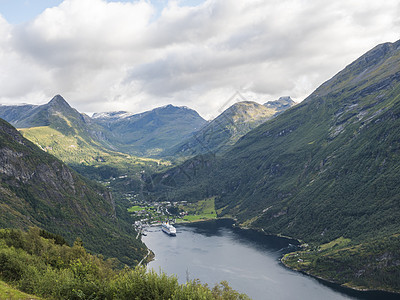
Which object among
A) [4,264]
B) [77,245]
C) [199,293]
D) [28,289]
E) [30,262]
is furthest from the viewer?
[77,245]

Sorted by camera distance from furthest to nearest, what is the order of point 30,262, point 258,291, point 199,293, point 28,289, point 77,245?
point 258,291, point 77,245, point 30,262, point 28,289, point 199,293

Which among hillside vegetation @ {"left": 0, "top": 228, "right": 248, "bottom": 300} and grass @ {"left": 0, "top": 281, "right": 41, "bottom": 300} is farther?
hillside vegetation @ {"left": 0, "top": 228, "right": 248, "bottom": 300}

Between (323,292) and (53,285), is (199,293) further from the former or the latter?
(323,292)

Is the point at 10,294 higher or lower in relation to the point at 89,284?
higher

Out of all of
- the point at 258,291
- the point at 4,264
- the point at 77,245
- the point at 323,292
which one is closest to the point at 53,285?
the point at 4,264

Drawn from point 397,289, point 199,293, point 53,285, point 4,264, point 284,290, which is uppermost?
point 4,264

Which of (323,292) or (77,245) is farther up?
(77,245)

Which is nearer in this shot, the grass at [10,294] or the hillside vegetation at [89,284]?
the grass at [10,294]

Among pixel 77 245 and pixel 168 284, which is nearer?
pixel 168 284

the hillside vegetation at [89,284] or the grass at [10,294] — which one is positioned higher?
the grass at [10,294]

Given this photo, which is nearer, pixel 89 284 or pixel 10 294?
pixel 10 294

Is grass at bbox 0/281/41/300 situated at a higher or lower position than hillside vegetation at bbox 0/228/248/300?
higher
